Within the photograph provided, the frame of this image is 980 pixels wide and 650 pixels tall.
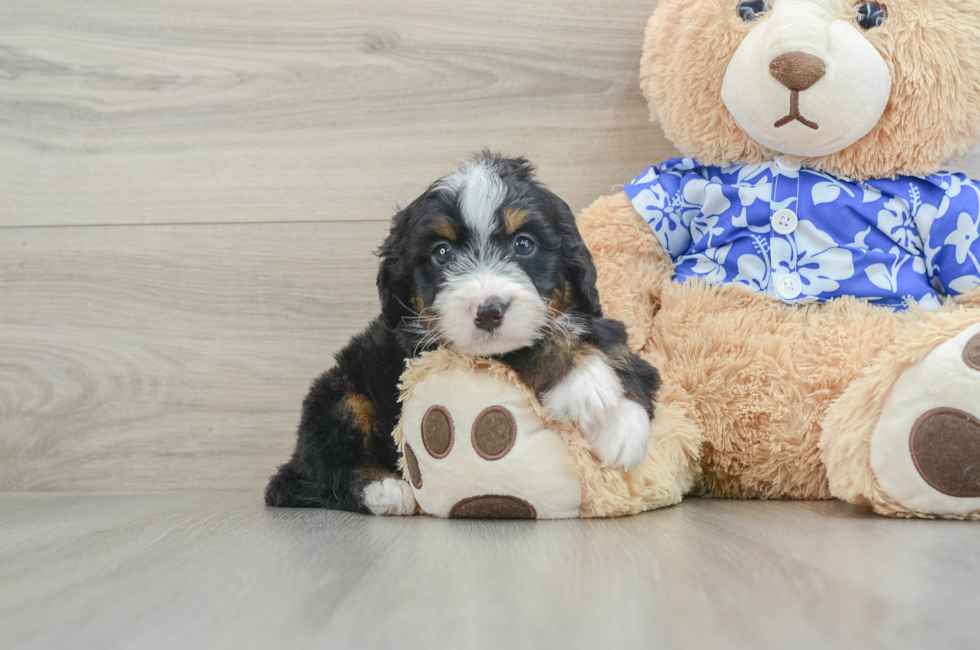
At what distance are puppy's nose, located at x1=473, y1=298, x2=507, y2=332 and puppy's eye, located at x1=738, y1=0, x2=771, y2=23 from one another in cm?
97

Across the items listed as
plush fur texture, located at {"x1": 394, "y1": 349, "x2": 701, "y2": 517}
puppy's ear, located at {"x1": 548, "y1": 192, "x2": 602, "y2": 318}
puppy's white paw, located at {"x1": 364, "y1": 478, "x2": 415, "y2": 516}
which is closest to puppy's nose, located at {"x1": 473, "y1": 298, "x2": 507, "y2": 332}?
plush fur texture, located at {"x1": 394, "y1": 349, "x2": 701, "y2": 517}

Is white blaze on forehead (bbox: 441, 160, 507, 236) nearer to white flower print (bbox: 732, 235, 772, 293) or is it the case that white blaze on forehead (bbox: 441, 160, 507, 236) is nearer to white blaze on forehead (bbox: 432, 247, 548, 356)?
white blaze on forehead (bbox: 432, 247, 548, 356)

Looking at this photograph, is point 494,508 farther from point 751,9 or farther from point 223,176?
point 223,176

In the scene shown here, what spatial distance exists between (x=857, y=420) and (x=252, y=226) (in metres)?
1.80

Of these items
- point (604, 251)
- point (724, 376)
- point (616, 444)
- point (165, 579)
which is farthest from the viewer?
point (604, 251)

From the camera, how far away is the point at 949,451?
129cm

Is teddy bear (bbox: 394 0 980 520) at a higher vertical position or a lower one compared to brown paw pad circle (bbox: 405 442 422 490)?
higher

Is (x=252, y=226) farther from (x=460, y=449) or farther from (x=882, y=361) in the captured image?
(x=882, y=361)

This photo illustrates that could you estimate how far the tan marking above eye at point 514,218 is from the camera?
147cm

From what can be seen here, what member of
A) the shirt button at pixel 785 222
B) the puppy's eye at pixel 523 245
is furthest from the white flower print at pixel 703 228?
the puppy's eye at pixel 523 245

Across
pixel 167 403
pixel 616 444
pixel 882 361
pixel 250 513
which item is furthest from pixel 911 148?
pixel 167 403

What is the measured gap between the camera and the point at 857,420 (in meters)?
1.45

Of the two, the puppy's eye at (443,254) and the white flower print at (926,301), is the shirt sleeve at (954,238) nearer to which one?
the white flower print at (926,301)

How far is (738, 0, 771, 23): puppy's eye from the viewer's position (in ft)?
5.76
